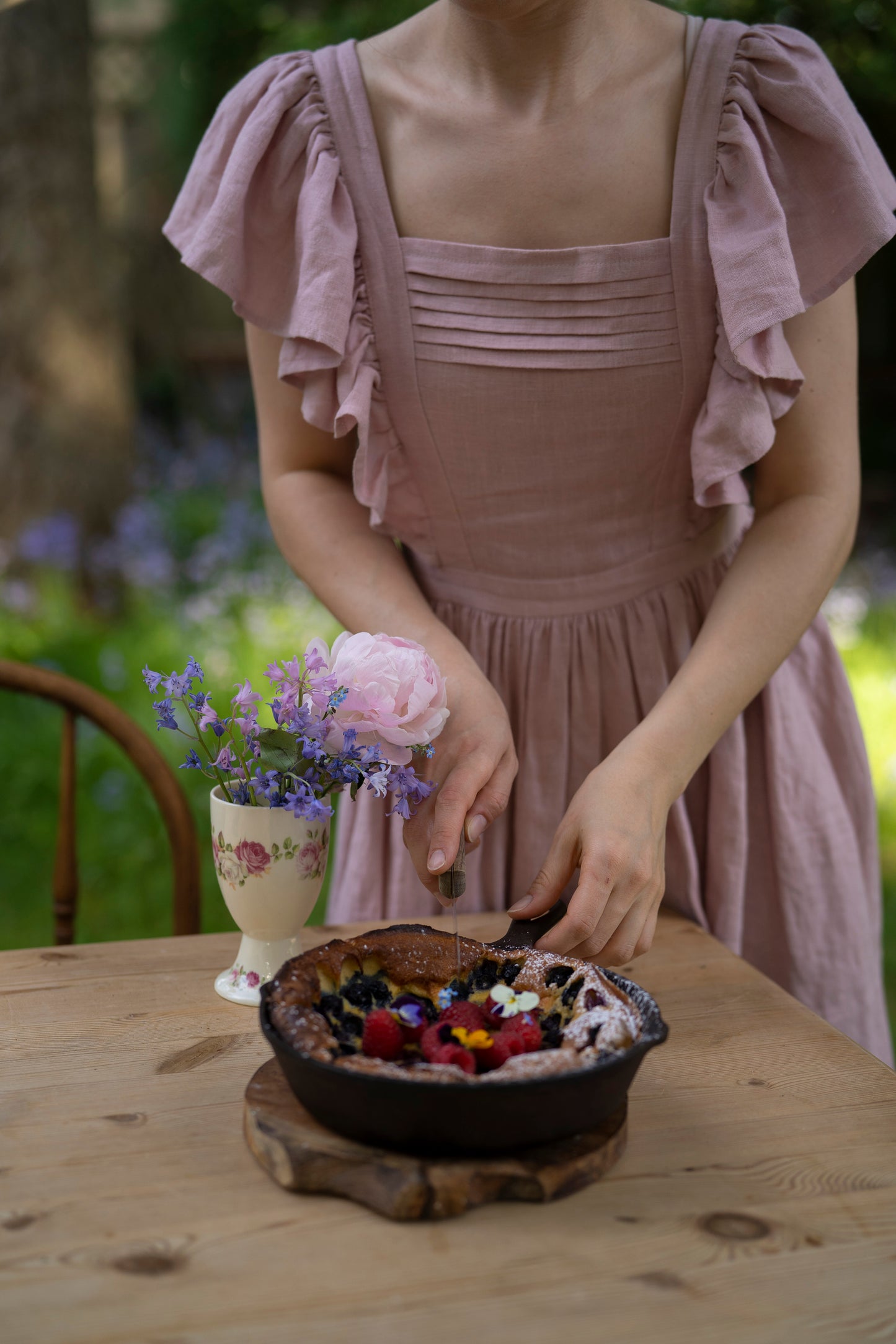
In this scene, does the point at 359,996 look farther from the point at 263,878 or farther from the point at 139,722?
the point at 139,722

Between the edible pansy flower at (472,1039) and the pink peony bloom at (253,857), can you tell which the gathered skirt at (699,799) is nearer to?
the pink peony bloom at (253,857)

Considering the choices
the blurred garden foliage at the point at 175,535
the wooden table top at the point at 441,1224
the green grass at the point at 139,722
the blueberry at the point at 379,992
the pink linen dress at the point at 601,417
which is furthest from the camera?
the blurred garden foliage at the point at 175,535

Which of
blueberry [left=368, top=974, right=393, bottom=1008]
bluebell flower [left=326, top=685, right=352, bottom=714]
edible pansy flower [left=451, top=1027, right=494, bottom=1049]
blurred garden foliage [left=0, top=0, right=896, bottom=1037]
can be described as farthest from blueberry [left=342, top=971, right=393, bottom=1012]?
blurred garden foliage [left=0, top=0, right=896, bottom=1037]

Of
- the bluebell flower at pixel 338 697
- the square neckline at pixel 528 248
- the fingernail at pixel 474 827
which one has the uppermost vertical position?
the square neckline at pixel 528 248

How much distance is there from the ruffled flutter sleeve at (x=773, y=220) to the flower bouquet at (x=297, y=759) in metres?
0.37

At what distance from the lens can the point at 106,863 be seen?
2689 mm

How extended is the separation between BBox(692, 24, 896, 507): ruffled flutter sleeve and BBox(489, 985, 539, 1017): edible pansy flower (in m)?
0.51

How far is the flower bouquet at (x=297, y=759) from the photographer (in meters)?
0.91

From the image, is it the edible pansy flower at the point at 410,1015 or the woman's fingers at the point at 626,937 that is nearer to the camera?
the edible pansy flower at the point at 410,1015

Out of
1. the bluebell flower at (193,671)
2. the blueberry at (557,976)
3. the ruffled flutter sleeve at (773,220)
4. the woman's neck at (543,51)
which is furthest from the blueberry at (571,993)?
the woman's neck at (543,51)

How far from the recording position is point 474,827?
3.15 ft

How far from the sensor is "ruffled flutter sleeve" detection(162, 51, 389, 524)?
42.8 inches

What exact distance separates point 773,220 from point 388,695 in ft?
1.78

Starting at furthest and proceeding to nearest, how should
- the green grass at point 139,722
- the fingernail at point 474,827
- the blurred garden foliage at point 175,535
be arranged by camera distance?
the blurred garden foliage at point 175,535 → the green grass at point 139,722 → the fingernail at point 474,827
